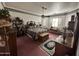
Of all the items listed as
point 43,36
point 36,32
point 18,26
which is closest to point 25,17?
point 18,26

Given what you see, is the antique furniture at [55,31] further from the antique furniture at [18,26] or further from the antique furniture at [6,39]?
the antique furniture at [6,39]

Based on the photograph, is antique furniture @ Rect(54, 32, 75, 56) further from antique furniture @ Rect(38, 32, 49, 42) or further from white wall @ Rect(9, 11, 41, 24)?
white wall @ Rect(9, 11, 41, 24)

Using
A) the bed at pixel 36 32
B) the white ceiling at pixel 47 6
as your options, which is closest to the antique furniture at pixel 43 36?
the bed at pixel 36 32

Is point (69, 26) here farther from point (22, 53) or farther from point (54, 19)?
point (22, 53)

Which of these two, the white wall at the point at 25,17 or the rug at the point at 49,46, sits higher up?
the white wall at the point at 25,17

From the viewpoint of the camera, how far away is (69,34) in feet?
5.55

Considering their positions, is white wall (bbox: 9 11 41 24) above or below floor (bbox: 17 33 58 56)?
above

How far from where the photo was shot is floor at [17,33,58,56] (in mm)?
1670

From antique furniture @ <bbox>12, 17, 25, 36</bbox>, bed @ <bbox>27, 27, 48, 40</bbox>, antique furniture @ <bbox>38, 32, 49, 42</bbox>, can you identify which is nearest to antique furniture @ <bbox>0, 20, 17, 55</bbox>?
antique furniture @ <bbox>12, 17, 25, 36</bbox>

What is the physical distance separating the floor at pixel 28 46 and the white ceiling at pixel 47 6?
0.35 m

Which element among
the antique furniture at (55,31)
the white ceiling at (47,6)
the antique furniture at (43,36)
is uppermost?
the white ceiling at (47,6)

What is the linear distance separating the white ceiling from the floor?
0.35 m

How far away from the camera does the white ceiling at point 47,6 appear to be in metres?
1.63

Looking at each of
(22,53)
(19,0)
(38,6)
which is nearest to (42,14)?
(38,6)
